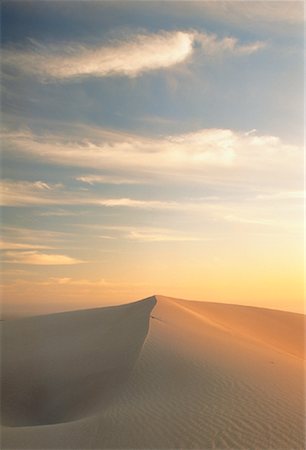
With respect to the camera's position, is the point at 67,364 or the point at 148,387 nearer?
the point at 148,387

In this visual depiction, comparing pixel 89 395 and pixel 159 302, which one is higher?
pixel 159 302

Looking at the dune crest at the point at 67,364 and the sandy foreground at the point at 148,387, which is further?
the dune crest at the point at 67,364

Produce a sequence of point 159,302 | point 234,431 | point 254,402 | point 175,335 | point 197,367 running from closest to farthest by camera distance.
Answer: point 234,431
point 254,402
point 197,367
point 175,335
point 159,302

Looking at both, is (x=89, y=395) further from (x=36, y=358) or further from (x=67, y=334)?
(x=67, y=334)

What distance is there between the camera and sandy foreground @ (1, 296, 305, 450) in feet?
28.9

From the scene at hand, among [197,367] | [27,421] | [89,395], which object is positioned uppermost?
[197,367]

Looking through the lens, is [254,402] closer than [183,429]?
No

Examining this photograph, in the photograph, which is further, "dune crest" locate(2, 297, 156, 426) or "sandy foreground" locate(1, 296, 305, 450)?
"dune crest" locate(2, 297, 156, 426)

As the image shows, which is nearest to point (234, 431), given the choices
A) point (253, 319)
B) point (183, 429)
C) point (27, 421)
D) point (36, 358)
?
point (183, 429)

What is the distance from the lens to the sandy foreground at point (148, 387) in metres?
8.81

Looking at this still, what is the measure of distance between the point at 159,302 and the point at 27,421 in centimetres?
1147

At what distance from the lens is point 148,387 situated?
11.4 m

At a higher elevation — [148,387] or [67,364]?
[148,387]

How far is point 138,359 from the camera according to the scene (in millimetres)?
13406
